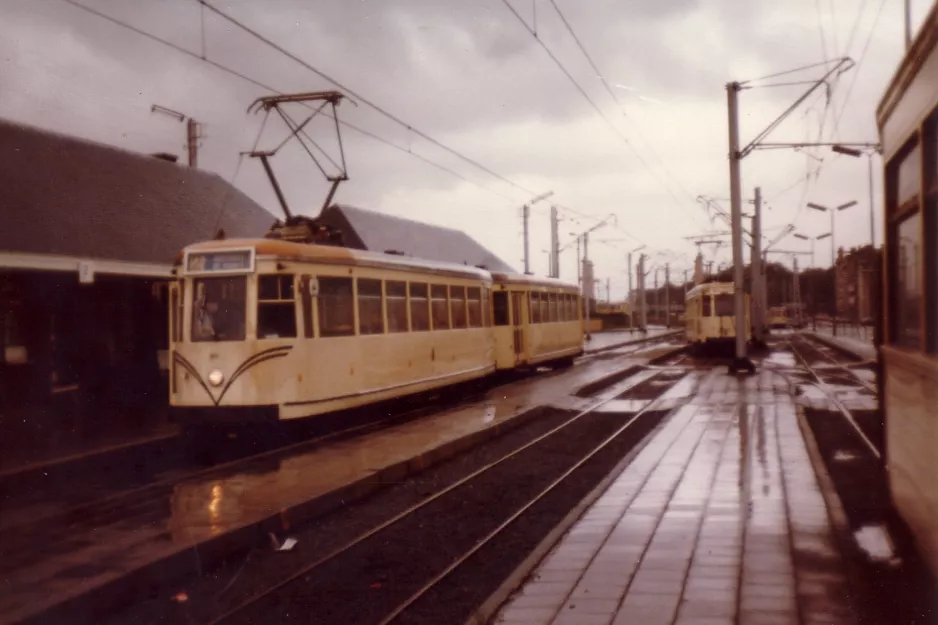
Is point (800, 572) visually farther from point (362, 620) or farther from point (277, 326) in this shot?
point (277, 326)

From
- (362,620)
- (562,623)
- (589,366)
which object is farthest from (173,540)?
(589,366)

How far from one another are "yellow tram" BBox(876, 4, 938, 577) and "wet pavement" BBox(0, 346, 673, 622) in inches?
198

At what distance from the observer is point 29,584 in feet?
21.7

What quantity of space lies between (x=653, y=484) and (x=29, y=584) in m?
6.02

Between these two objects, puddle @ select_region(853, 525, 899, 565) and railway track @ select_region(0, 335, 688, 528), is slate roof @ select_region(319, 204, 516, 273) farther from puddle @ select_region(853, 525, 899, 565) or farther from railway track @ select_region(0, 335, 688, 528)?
puddle @ select_region(853, 525, 899, 565)

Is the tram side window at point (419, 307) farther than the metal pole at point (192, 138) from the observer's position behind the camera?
No

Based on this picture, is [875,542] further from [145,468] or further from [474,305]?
[474,305]

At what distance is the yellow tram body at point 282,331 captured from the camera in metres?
13.0

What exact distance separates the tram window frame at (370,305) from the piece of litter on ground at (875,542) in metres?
8.66

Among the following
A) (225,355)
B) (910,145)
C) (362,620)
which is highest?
(910,145)

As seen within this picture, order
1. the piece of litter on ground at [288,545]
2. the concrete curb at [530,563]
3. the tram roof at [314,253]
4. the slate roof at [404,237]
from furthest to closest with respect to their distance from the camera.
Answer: the slate roof at [404,237]
the tram roof at [314,253]
the piece of litter on ground at [288,545]
the concrete curb at [530,563]

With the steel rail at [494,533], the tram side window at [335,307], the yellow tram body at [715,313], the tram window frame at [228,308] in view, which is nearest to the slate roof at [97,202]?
the tram window frame at [228,308]

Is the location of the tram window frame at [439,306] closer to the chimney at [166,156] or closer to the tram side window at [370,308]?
the tram side window at [370,308]

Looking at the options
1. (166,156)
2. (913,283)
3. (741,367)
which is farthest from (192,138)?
(913,283)
